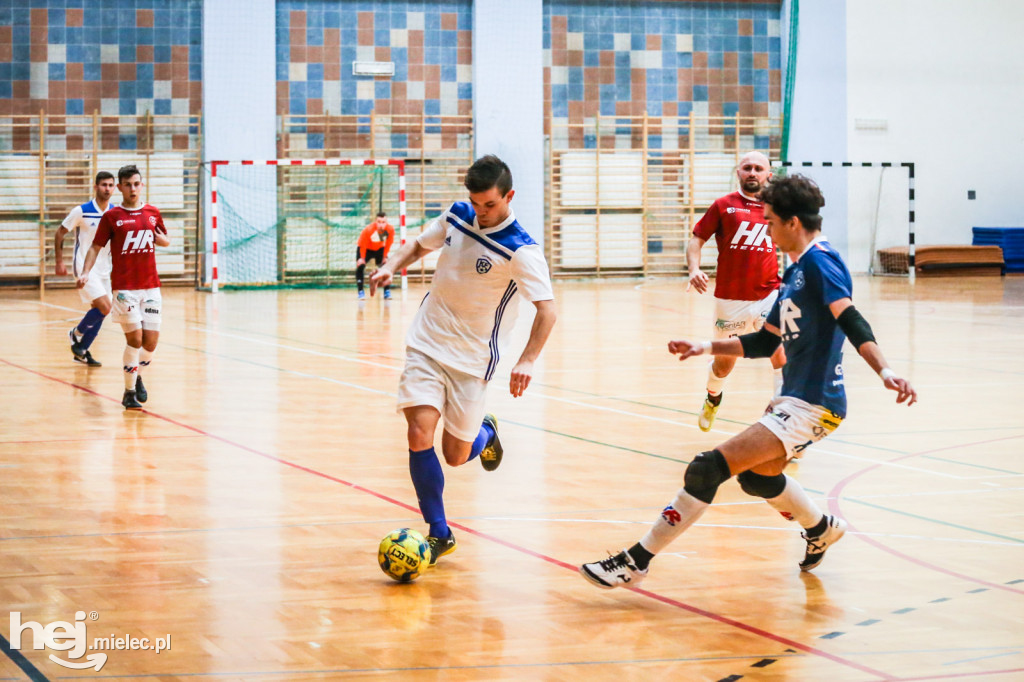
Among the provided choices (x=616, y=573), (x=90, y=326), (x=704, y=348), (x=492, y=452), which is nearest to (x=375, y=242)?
(x=90, y=326)

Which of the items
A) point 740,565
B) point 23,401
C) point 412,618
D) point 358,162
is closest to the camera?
point 412,618

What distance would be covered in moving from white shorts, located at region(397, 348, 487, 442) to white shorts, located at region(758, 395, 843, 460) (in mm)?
1343

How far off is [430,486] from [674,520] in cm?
110

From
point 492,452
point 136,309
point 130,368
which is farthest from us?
point 136,309

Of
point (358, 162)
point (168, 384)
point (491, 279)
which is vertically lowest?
point (168, 384)

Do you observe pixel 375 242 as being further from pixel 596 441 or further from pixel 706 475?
pixel 706 475

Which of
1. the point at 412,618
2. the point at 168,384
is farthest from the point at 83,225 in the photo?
the point at 412,618

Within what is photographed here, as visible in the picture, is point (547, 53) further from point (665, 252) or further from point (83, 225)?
point (83, 225)

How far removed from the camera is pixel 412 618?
4273mm

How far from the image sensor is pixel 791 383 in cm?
462

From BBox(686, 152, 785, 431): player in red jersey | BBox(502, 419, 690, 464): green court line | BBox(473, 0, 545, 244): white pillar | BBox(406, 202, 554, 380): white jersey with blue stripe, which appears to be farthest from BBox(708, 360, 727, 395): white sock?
BBox(473, 0, 545, 244): white pillar

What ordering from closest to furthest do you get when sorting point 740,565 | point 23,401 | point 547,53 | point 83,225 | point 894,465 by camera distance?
point 740,565 → point 894,465 → point 23,401 → point 83,225 → point 547,53

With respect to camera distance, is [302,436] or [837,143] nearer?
[302,436]

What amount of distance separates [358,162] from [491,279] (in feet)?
65.4
